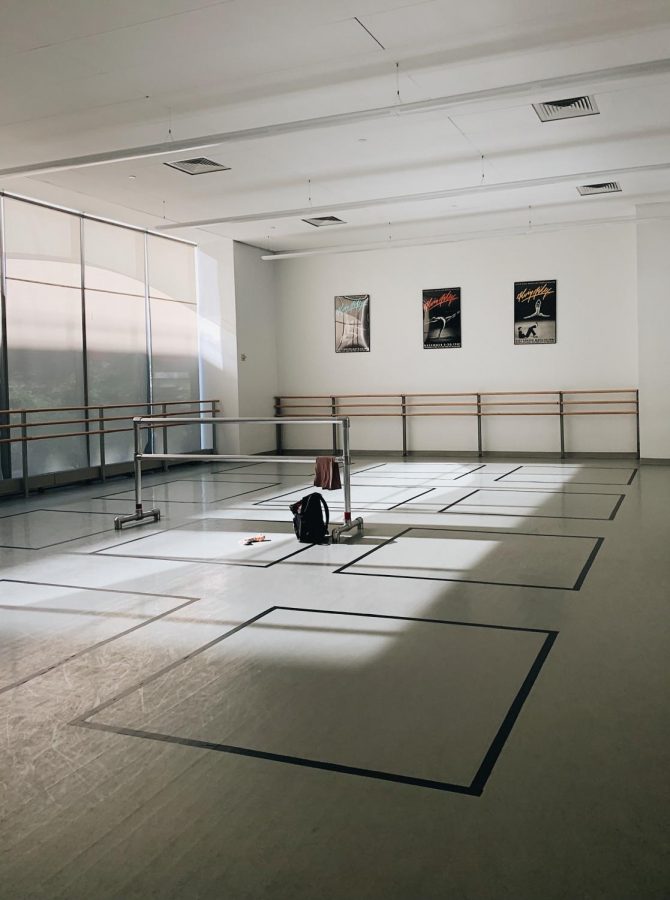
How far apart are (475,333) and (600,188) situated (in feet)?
10.2

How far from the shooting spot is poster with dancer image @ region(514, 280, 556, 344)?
12023mm

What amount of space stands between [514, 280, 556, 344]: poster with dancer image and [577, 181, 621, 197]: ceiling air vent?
1993 mm

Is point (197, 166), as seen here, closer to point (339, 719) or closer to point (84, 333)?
point (84, 333)

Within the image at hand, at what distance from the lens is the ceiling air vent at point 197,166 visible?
801 cm

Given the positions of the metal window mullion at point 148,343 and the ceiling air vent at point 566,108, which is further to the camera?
the metal window mullion at point 148,343

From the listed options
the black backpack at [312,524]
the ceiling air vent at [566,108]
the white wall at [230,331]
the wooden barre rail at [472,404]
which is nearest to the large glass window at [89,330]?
the white wall at [230,331]

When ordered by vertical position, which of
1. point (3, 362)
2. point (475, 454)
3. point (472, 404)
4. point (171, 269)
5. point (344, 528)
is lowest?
point (344, 528)

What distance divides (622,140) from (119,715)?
7.12 m

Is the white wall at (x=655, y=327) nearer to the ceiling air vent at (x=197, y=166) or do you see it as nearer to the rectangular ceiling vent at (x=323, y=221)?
the rectangular ceiling vent at (x=323, y=221)

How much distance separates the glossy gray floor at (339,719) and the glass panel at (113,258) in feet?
18.1

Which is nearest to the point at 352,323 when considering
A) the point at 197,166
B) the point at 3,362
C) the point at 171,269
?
the point at 171,269

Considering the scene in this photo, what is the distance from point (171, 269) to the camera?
11898mm

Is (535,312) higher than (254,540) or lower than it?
higher

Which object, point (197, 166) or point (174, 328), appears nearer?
point (197, 166)
